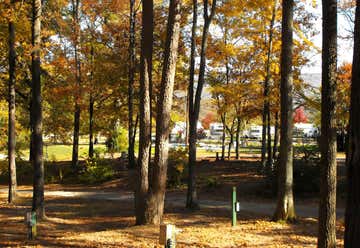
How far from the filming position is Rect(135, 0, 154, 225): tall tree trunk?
34.6 feet

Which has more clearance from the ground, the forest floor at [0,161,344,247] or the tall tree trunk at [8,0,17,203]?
the tall tree trunk at [8,0,17,203]

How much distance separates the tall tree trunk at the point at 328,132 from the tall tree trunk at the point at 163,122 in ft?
14.1

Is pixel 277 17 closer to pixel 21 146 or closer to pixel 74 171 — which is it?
pixel 74 171

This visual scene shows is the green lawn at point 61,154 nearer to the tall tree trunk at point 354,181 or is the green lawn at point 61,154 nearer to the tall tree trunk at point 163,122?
the tall tree trunk at point 163,122

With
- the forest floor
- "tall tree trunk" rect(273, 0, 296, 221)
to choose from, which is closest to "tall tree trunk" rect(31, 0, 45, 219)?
the forest floor

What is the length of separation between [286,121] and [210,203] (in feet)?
20.2

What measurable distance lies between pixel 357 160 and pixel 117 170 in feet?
75.8

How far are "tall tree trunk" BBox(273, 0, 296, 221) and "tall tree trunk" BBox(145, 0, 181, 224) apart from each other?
2792 mm

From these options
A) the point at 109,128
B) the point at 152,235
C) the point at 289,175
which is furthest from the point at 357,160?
the point at 109,128

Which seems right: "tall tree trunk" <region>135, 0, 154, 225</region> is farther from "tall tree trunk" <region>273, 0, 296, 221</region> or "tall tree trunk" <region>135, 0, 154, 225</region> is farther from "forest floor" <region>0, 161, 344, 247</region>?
"tall tree trunk" <region>273, 0, 296, 221</region>

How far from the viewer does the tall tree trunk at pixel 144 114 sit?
1053 cm

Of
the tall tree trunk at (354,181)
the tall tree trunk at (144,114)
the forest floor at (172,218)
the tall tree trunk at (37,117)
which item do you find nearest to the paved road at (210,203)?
the forest floor at (172,218)

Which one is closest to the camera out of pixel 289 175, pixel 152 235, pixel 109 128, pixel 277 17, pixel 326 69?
pixel 326 69

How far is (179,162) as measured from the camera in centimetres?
1998
